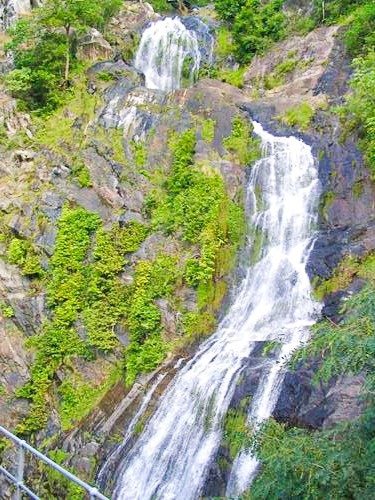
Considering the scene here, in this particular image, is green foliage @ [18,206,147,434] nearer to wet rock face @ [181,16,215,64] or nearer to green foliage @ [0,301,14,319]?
green foliage @ [0,301,14,319]

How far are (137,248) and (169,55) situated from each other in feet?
39.4

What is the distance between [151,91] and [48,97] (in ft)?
12.9

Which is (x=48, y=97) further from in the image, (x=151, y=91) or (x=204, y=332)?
(x=204, y=332)

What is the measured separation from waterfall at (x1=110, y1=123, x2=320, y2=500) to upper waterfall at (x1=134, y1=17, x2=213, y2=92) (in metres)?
7.72

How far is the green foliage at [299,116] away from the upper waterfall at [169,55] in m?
6.45

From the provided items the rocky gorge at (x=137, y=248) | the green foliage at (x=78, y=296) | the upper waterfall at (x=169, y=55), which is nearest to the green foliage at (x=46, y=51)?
the rocky gorge at (x=137, y=248)

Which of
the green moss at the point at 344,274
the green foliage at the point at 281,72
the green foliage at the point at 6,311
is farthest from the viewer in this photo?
the green foliage at the point at 281,72

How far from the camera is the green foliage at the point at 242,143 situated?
16.6 m

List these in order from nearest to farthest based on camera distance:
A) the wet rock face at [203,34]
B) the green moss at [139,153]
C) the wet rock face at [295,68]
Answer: the green moss at [139,153] → the wet rock face at [295,68] → the wet rock face at [203,34]

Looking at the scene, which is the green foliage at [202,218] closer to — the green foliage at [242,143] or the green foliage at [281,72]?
the green foliage at [242,143]

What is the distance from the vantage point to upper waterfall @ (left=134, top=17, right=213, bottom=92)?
76.1ft

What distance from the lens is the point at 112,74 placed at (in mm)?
21344

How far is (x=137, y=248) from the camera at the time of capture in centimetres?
1506

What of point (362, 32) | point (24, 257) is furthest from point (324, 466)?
point (362, 32)
